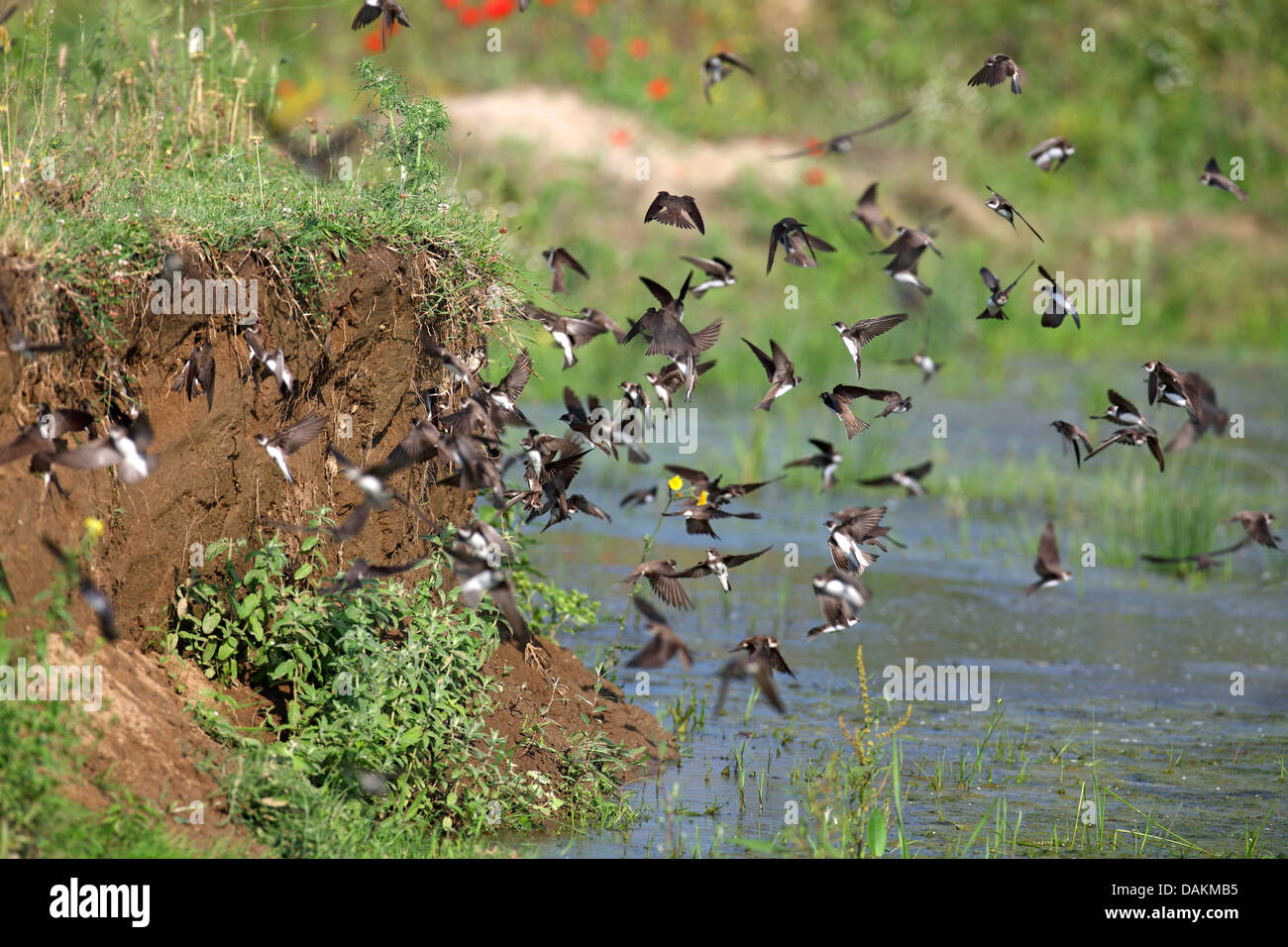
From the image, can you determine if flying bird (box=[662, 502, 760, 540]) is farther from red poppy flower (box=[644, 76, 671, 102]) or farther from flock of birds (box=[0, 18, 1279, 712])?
red poppy flower (box=[644, 76, 671, 102])

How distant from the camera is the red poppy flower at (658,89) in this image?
18.2 meters

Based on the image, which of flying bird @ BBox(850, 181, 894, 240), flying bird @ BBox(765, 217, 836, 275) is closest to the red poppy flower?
flying bird @ BBox(850, 181, 894, 240)

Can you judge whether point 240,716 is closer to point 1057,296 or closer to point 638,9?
point 1057,296

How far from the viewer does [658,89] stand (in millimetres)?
18234

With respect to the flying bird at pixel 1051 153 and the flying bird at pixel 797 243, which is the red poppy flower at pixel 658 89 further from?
the flying bird at pixel 797 243

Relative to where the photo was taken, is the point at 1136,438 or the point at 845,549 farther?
the point at 1136,438

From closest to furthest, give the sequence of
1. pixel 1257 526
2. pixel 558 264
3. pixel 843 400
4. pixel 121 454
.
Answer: pixel 121 454 < pixel 843 400 < pixel 558 264 < pixel 1257 526

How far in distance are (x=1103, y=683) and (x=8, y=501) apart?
5.43 m

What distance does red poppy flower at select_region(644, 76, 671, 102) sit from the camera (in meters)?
18.2

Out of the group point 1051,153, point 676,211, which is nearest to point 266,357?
point 676,211

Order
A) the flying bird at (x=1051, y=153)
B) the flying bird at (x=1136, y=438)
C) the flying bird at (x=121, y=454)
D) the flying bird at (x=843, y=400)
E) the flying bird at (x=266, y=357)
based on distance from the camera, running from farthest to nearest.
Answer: the flying bird at (x=1051, y=153) → the flying bird at (x=1136, y=438) → the flying bird at (x=843, y=400) → the flying bird at (x=266, y=357) → the flying bird at (x=121, y=454)

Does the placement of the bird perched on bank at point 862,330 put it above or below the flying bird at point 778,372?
above

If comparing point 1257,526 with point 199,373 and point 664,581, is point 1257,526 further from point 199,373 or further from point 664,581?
point 199,373

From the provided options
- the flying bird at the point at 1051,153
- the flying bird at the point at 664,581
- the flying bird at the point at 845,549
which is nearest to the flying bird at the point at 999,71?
the flying bird at the point at 1051,153
